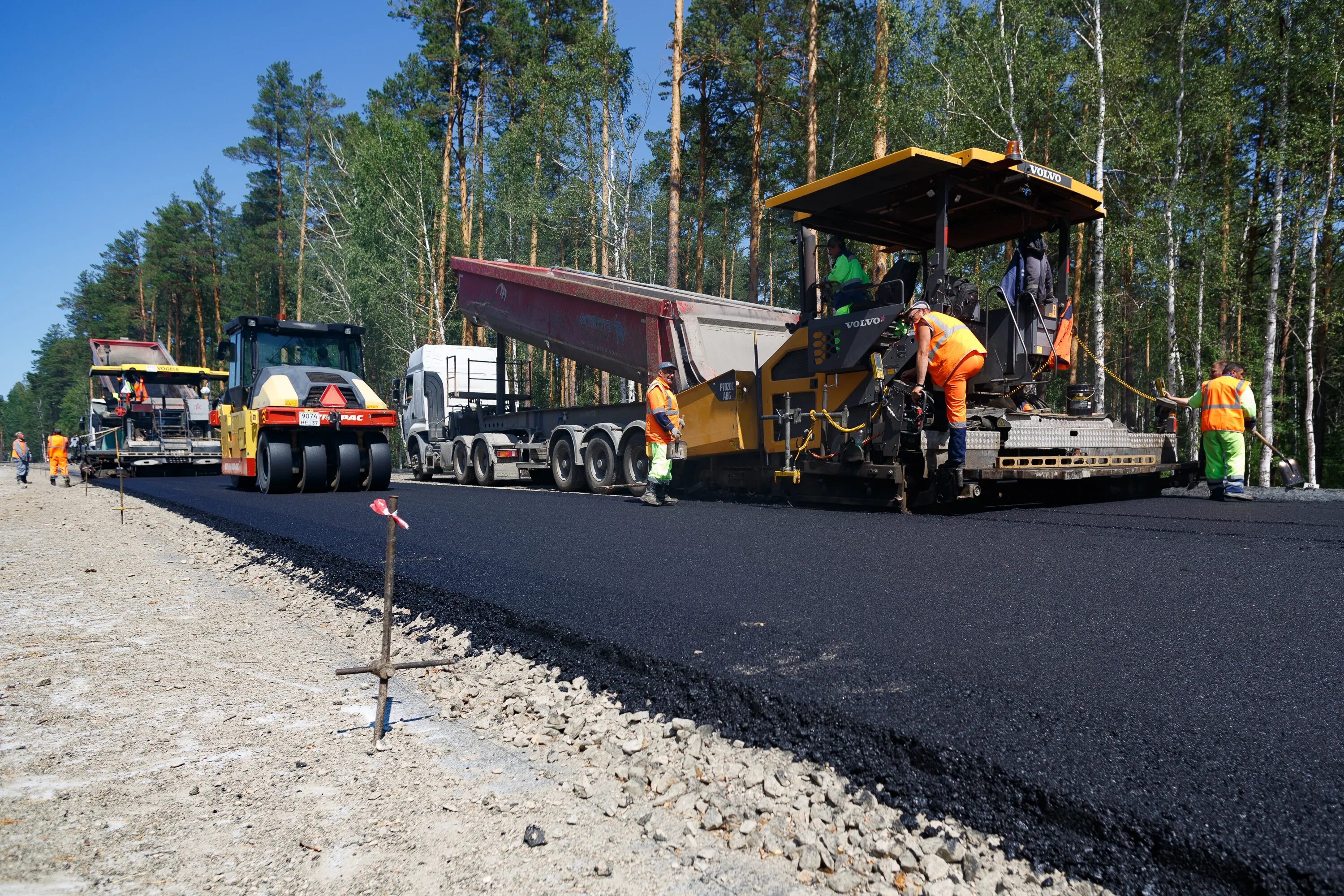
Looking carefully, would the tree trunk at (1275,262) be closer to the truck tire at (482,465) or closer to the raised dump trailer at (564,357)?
the raised dump trailer at (564,357)

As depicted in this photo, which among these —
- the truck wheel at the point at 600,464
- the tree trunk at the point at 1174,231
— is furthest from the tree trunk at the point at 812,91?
the truck wheel at the point at 600,464

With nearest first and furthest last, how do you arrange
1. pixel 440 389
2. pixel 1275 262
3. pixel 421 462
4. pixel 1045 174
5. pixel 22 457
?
pixel 1045 174 → pixel 1275 262 → pixel 440 389 → pixel 421 462 → pixel 22 457

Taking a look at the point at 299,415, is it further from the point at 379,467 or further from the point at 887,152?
the point at 887,152

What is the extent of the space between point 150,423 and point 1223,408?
20.6 m

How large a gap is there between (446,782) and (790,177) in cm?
2069

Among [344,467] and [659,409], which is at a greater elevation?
[659,409]

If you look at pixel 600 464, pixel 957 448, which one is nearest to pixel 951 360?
pixel 957 448

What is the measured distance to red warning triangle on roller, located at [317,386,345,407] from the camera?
10.6 metres

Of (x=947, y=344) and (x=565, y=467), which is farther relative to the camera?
(x=565, y=467)

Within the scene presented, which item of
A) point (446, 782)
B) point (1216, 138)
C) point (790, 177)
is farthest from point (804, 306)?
point (790, 177)

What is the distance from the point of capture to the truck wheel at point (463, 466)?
13.0 meters

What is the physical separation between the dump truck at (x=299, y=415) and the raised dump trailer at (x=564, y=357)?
6.82ft

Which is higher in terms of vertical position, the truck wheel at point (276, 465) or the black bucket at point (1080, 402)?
the black bucket at point (1080, 402)

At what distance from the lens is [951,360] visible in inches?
244
